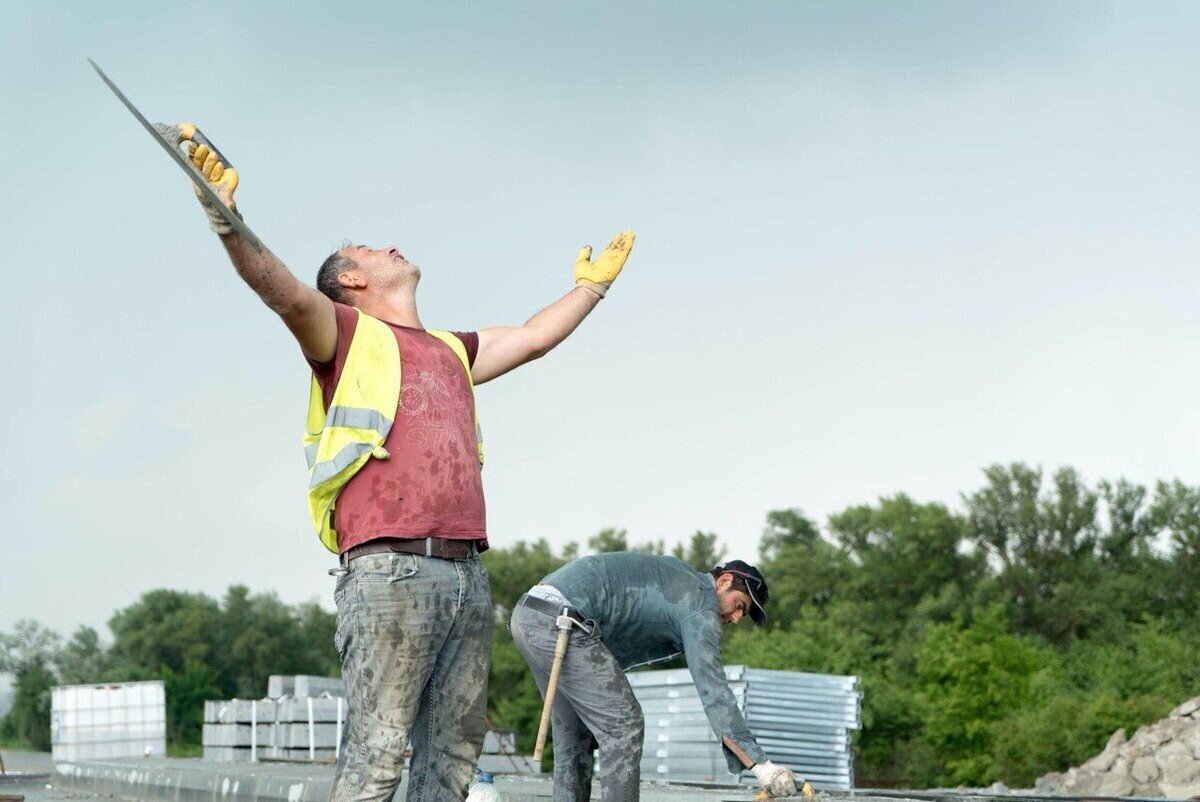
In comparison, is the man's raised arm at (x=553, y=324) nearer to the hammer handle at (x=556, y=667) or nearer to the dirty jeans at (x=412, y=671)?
the dirty jeans at (x=412, y=671)

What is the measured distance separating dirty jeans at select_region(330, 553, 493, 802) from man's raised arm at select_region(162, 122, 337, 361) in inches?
22.4

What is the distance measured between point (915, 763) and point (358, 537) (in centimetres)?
2582

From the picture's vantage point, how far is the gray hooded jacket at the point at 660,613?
16.8 feet

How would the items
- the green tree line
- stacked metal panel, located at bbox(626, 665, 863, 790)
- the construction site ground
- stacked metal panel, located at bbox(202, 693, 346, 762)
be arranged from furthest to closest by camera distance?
the green tree line < stacked metal panel, located at bbox(202, 693, 346, 762) < stacked metal panel, located at bbox(626, 665, 863, 790) < the construction site ground

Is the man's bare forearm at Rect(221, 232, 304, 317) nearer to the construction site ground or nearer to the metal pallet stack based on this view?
the construction site ground

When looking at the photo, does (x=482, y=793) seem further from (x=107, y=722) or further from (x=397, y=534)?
(x=107, y=722)

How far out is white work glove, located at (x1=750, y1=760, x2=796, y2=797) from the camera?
503 cm

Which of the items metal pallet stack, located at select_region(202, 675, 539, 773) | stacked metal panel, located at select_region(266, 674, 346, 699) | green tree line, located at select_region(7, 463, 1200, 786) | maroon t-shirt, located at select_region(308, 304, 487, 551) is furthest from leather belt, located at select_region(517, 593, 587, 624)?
green tree line, located at select_region(7, 463, 1200, 786)

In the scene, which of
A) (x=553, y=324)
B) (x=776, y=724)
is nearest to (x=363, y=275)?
(x=553, y=324)

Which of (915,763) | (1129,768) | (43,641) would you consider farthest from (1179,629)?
(43,641)

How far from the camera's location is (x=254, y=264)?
10.5 ft

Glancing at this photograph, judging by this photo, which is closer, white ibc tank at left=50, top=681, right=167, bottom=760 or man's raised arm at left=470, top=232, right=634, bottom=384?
man's raised arm at left=470, top=232, right=634, bottom=384

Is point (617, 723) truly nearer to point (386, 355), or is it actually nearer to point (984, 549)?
point (386, 355)

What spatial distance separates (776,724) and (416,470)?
936 cm
